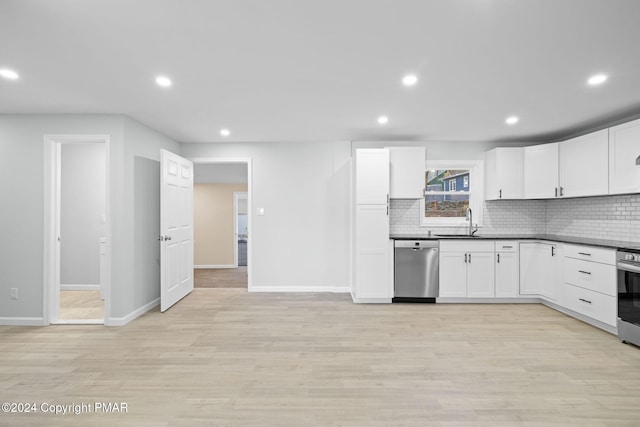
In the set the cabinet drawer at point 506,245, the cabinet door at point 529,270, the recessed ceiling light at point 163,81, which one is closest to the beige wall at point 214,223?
the recessed ceiling light at point 163,81

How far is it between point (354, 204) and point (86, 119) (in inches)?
140

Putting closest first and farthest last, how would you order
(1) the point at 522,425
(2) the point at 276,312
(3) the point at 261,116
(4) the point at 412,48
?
(1) the point at 522,425 → (4) the point at 412,48 → (3) the point at 261,116 → (2) the point at 276,312

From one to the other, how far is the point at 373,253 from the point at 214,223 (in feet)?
15.7

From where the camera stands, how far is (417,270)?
477 cm

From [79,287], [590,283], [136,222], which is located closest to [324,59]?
[136,222]

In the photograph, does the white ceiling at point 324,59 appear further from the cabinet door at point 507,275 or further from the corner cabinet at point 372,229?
A: the cabinet door at point 507,275

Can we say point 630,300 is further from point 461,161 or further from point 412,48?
point 412,48

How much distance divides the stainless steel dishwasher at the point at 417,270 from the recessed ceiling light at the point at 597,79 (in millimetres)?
2542

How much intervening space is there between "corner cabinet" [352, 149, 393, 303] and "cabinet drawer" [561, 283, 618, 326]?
219 cm

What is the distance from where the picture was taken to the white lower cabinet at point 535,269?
458cm

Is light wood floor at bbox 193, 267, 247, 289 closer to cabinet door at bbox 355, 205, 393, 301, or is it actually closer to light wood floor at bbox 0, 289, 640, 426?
light wood floor at bbox 0, 289, 640, 426

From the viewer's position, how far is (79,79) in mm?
2859

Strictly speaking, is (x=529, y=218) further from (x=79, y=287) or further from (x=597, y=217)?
(x=79, y=287)

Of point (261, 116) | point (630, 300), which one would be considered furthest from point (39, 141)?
point (630, 300)
